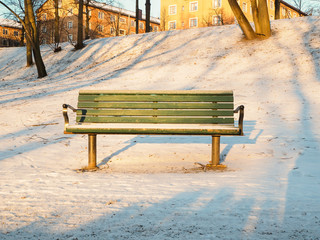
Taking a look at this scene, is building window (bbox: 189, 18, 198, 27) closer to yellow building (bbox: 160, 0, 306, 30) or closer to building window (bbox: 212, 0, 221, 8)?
yellow building (bbox: 160, 0, 306, 30)

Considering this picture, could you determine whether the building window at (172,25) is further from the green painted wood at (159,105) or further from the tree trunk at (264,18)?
the green painted wood at (159,105)

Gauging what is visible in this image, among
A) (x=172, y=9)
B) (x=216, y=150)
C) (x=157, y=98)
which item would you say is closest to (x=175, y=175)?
(x=216, y=150)

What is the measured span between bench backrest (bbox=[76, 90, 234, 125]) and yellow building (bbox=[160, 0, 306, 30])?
1804 inches

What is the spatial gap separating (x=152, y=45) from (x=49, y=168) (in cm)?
1678

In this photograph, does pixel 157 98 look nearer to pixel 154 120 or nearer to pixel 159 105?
pixel 159 105

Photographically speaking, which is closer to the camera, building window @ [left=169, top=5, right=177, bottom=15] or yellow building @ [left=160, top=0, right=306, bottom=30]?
yellow building @ [left=160, top=0, right=306, bottom=30]

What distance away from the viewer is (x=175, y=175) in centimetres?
439

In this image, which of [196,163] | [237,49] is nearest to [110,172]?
[196,163]

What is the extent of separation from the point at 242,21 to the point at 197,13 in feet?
131

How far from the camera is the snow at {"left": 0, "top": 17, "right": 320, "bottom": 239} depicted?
2729 millimetres

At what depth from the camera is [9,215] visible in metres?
2.96

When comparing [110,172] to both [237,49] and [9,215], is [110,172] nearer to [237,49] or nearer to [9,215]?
[9,215]

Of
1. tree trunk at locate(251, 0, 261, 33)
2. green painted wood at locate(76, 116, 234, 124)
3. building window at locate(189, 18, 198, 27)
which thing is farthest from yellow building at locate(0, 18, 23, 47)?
green painted wood at locate(76, 116, 234, 124)

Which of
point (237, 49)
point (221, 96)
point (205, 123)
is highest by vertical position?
point (237, 49)
